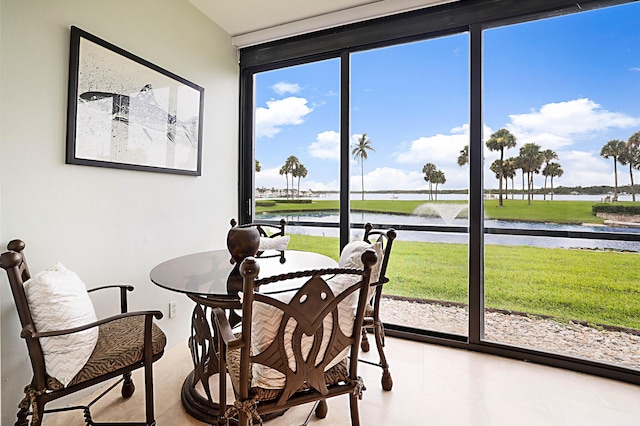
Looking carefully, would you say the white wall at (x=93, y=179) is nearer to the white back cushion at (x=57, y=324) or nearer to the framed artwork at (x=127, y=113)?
the framed artwork at (x=127, y=113)

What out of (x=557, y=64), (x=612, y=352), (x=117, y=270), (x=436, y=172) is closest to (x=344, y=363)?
(x=117, y=270)

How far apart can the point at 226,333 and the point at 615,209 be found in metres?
2.61

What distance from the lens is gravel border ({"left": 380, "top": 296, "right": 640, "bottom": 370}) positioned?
7.38 ft

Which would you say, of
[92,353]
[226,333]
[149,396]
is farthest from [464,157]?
[92,353]

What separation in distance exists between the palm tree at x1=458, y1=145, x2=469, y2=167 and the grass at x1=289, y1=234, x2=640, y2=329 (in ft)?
2.18

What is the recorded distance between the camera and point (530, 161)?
2.49m

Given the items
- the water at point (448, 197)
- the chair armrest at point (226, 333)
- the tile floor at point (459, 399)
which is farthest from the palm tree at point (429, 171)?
the chair armrest at point (226, 333)

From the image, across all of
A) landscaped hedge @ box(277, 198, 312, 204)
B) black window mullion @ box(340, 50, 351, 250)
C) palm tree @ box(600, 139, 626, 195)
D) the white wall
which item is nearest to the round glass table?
the white wall

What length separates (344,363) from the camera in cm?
152

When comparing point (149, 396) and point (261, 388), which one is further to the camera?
point (149, 396)

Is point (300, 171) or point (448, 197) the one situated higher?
point (300, 171)

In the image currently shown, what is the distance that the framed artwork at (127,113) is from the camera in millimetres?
1918

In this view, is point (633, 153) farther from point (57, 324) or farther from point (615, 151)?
point (57, 324)

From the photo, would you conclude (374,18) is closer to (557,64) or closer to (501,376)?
(557,64)
